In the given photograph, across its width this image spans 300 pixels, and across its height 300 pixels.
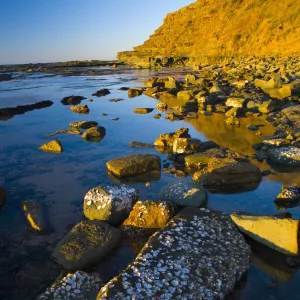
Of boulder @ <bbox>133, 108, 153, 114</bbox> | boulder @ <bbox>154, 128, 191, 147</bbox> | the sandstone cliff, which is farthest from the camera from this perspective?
the sandstone cliff

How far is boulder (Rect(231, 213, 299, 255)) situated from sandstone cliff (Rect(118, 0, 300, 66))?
38.2 m

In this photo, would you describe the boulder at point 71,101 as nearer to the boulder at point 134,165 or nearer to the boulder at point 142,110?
the boulder at point 142,110

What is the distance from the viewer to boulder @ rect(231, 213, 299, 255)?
4.62 m

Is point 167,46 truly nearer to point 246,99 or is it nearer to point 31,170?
point 246,99

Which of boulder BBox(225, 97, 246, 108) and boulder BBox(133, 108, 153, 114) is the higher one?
boulder BBox(225, 97, 246, 108)

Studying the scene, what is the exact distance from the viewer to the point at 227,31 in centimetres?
6303

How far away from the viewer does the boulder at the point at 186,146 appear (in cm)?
912

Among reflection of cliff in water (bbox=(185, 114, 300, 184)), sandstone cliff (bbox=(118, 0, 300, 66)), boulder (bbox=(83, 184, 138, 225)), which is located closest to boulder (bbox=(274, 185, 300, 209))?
reflection of cliff in water (bbox=(185, 114, 300, 184))

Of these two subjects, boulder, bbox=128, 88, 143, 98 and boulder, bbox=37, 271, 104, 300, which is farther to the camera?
boulder, bbox=128, 88, 143, 98

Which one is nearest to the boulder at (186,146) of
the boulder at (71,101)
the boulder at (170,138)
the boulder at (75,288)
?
the boulder at (170,138)

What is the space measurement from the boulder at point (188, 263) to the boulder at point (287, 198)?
1.73 meters

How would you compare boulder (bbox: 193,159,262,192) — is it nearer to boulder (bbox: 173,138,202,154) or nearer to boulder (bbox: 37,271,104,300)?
boulder (bbox: 173,138,202,154)

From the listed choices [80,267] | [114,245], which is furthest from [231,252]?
[80,267]

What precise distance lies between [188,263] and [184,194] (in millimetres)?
2126
